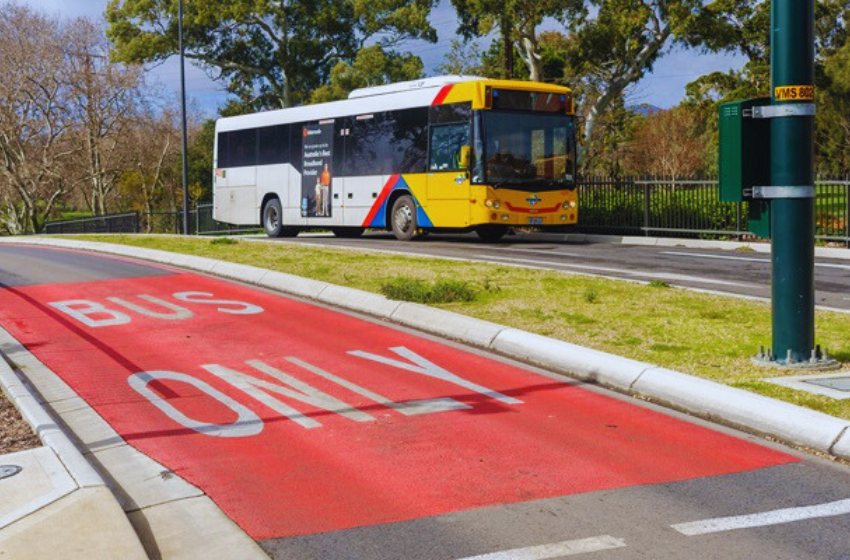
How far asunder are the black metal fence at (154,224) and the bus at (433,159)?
16911 millimetres

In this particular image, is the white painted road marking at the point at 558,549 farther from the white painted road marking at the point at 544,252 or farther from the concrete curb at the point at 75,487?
the white painted road marking at the point at 544,252

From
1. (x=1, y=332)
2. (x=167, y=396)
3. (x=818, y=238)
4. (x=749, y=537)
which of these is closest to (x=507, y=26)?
(x=818, y=238)

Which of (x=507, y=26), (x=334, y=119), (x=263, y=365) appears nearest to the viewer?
(x=263, y=365)

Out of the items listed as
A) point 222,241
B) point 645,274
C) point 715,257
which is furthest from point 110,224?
point 645,274

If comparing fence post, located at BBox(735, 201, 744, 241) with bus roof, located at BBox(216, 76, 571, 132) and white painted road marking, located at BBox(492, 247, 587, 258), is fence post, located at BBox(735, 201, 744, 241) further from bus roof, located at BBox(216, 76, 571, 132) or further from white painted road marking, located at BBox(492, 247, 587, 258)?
white painted road marking, located at BBox(492, 247, 587, 258)

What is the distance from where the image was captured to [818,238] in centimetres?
2214

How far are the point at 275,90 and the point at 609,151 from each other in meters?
18.5

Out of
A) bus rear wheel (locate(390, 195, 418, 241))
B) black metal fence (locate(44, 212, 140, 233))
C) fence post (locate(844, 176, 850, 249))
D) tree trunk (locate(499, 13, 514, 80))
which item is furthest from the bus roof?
black metal fence (locate(44, 212, 140, 233))

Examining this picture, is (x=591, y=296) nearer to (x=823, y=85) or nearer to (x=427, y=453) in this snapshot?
(x=427, y=453)

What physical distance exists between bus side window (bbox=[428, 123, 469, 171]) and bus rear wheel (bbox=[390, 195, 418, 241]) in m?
1.26

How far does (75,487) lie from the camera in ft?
18.2

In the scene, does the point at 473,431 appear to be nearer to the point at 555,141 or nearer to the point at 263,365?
the point at 263,365

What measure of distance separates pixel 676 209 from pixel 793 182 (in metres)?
17.7

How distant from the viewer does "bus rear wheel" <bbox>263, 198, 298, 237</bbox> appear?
99.5 ft
